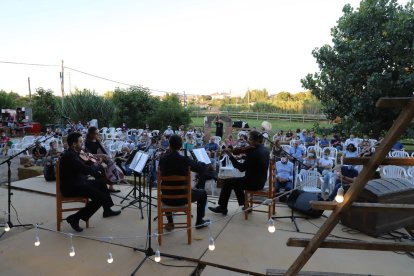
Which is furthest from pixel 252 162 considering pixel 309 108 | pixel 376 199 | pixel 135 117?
pixel 309 108

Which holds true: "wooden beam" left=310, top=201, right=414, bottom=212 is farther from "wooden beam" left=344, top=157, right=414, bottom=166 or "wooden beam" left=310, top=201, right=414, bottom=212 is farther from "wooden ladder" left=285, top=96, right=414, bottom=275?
"wooden beam" left=344, top=157, right=414, bottom=166

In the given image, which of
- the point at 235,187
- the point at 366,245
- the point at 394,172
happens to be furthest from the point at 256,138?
the point at 394,172

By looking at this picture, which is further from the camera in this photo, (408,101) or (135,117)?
(135,117)

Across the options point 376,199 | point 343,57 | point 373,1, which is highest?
point 373,1

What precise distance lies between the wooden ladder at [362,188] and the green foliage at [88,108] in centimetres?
2139

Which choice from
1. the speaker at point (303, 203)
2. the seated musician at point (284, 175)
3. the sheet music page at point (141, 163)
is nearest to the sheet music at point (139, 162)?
the sheet music page at point (141, 163)

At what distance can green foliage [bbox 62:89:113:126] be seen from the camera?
21.8m

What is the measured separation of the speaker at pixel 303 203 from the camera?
200 inches

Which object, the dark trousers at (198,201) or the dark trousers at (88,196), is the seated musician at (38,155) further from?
the dark trousers at (198,201)

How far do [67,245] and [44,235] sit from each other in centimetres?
54

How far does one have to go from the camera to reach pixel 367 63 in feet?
34.6

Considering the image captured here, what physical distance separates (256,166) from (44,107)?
77.1ft

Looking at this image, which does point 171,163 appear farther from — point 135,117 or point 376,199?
point 135,117

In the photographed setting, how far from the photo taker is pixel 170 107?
784 inches
